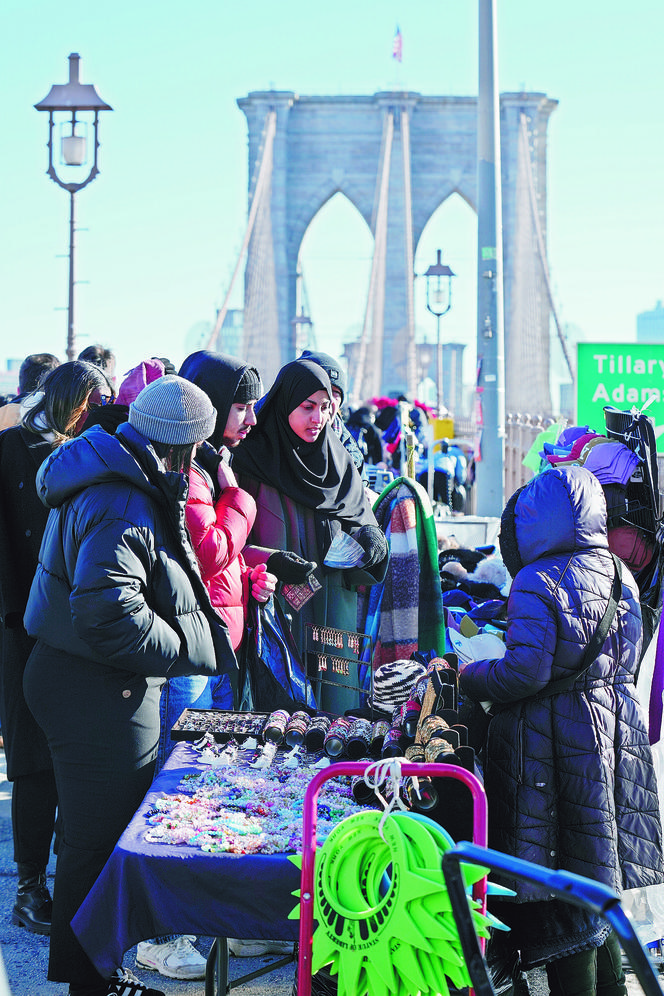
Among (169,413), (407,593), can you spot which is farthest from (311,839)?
(407,593)

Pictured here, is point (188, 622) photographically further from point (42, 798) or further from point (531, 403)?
point (531, 403)

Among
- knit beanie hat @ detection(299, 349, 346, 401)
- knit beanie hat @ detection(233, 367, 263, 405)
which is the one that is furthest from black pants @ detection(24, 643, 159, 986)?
knit beanie hat @ detection(299, 349, 346, 401)

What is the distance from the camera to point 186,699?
3117 mm

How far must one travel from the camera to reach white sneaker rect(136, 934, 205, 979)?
3.12 m

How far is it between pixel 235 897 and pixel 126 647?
0.60m

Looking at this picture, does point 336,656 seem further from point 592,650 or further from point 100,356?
point 100,356

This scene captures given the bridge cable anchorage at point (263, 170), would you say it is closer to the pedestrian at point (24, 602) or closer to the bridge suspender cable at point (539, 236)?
the bridge suspender cable at point (539, 236)

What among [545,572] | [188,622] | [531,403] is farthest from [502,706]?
[531,403]

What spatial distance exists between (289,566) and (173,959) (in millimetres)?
1191

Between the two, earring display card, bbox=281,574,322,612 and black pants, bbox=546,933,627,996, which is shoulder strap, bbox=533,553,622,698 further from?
earring display card, bbox=281,574,322,612

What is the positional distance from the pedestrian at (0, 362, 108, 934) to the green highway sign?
2.29m

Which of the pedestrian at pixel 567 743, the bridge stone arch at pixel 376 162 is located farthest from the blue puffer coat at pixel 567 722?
the bridge stone arch at pixel 376 162

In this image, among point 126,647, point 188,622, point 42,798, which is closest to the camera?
point 126,647

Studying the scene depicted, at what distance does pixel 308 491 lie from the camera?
3.59m
